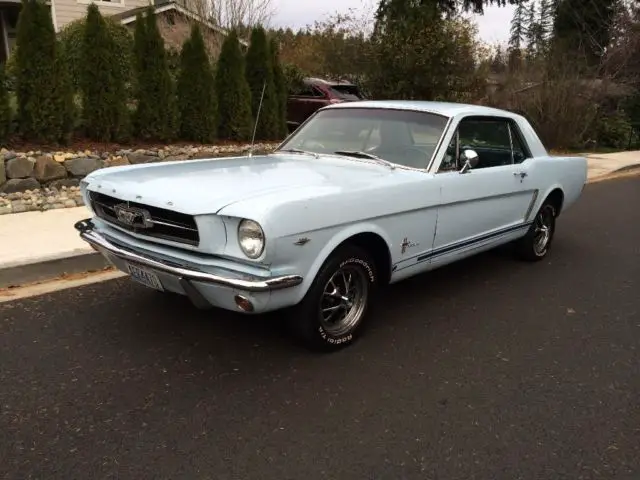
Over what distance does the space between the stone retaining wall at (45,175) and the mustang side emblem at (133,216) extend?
4.09 m

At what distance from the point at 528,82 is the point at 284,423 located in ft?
58.8

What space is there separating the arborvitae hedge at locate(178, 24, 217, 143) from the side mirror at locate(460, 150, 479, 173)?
614cm

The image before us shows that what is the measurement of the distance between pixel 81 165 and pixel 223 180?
16.9ft

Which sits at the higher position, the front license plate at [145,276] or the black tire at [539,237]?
the front license plate at [145,276]

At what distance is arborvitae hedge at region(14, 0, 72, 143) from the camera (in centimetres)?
777

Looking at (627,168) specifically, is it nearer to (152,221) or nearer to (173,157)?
(173,157)

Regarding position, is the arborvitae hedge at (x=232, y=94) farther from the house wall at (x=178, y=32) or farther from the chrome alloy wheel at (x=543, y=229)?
the chrome alloy wheel at (x=543, y=229)

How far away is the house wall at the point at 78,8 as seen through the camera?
2027cm

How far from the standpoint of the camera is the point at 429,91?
51.0 ft

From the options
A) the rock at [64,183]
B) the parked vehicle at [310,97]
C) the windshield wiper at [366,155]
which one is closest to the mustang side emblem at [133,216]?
the windshield wiper at [366,155]

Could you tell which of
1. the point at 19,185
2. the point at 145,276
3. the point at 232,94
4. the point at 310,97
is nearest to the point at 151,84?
the point at 232,94

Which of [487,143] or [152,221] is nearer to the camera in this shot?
[152,221]

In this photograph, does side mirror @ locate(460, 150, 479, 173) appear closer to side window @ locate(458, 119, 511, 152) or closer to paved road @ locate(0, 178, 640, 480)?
side window @ locate(458, 119, 511, 152)

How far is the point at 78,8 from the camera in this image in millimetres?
20922
